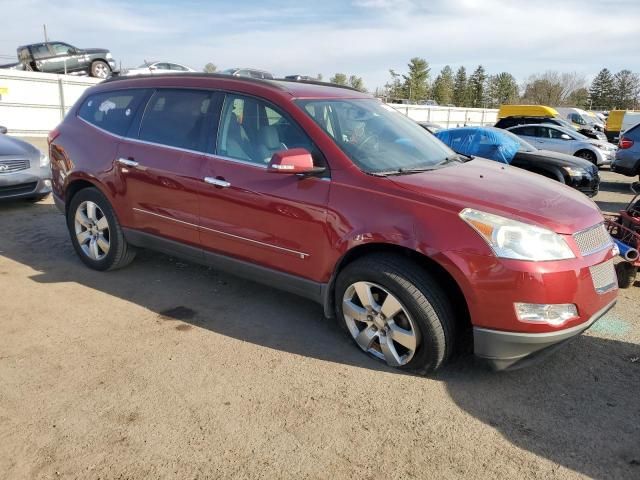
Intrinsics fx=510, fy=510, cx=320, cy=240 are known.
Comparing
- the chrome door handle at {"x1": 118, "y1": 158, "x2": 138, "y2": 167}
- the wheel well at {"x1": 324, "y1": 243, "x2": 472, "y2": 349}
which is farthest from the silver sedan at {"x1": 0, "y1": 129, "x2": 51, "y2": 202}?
the wheel well at {"x1": 324, "y1": 243, "x2": 472, "y2": 349}

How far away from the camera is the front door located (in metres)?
3.39

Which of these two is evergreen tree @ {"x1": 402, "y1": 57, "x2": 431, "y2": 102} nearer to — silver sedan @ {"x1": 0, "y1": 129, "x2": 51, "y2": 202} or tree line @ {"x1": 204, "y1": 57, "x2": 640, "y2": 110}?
tree line @ {"x1": 204, "y1": 57, "x2": 640, "y2": 110}

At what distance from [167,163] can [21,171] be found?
167 inches

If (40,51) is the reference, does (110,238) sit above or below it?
below

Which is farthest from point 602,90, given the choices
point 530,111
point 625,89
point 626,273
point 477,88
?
point 626,273

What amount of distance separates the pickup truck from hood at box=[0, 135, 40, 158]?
15.4 m

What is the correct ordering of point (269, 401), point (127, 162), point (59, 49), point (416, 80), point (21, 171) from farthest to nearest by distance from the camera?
point (416, 80)
point (59, 49)
point (21, 171)
point (127, 162)
point (269, 401)

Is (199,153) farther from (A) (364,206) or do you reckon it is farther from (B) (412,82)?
(B) (412,82)

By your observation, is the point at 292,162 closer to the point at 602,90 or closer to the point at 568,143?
the point at 568,143

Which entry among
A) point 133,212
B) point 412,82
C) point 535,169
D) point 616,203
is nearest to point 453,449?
point 133,212

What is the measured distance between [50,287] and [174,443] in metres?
2.66

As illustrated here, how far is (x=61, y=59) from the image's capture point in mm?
20703

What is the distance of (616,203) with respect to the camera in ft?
33.1

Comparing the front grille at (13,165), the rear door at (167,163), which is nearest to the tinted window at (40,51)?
the front grille at (13,165)
